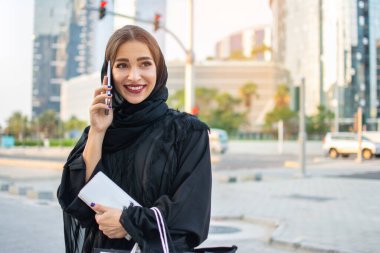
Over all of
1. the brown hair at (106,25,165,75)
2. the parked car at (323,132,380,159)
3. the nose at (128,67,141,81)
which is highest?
the brown hair at (106,25,165,75)

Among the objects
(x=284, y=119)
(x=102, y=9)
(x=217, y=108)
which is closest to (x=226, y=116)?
(x=217, y=108)

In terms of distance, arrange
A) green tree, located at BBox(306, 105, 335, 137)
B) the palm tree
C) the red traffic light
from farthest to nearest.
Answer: the palm tree < green tree, located at BBox(306, 105, 335, 137) < the red traffic light

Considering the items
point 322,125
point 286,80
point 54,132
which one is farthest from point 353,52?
point 54,132

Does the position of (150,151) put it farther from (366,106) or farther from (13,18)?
(366,106)

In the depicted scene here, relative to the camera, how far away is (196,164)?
1.79m

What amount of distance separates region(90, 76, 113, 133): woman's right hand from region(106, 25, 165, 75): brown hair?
0.12 m

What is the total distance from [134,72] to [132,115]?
0.54 ft

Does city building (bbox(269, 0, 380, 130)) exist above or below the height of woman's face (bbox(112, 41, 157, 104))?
above

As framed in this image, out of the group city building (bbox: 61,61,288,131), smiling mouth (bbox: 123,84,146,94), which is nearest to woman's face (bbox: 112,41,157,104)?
smiling mouth (bbox: 123,84,146,94)

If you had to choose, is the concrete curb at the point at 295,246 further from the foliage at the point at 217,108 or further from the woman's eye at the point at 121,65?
the foliage at the point at 217,108

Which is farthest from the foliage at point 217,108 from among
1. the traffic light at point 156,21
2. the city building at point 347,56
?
the traffic light at point 156,21

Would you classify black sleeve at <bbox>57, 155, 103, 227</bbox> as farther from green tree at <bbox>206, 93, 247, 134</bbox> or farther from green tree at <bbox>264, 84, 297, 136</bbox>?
green tree at <bbox>206, 93, 247, 134</bbox>

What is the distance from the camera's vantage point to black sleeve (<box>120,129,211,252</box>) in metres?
1.67

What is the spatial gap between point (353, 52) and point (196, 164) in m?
6.96
